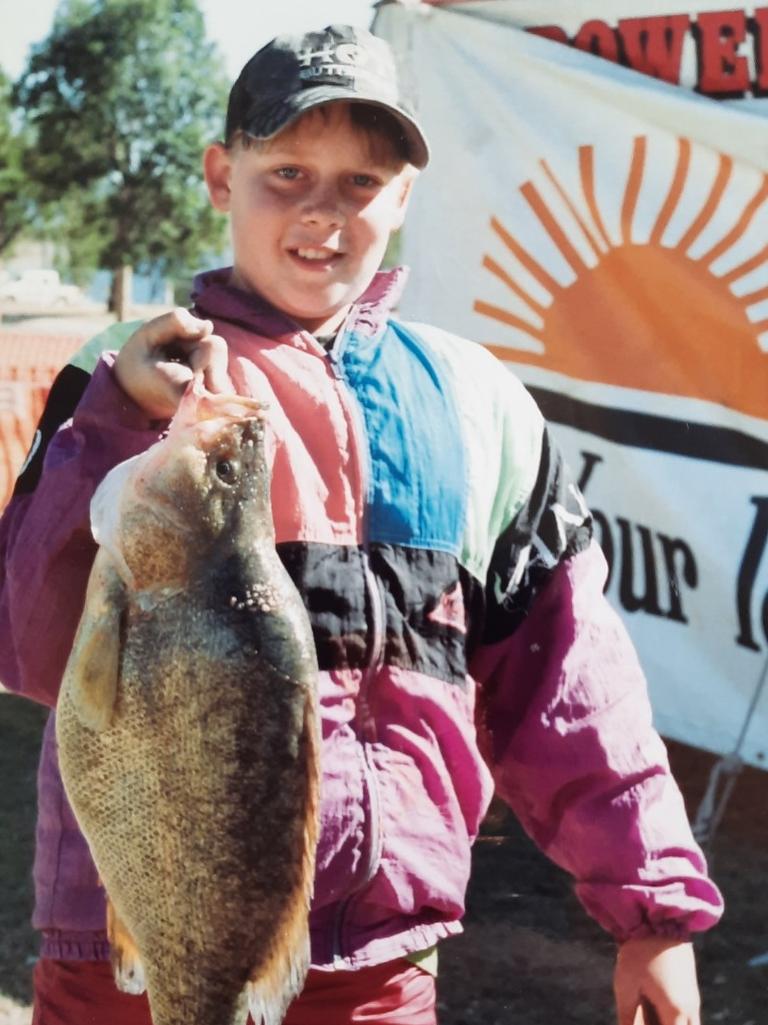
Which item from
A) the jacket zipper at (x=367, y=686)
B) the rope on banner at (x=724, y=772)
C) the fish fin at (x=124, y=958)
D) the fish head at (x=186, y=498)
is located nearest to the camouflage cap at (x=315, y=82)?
the jacket zipper at (x=367, y=686)

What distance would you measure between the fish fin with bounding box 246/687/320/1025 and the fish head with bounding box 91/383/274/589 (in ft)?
0.78

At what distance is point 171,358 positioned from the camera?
184 centimetres

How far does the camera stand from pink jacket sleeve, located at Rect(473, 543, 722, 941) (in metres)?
2.22

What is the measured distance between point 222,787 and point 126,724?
141mm

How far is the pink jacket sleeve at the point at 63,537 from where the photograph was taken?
192 cm

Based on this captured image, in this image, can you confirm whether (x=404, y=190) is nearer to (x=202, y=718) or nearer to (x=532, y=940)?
(x=202, y=718)

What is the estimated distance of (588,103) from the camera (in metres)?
5.54

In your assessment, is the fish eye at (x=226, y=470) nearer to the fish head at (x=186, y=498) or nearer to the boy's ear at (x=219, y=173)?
the fish head at (x=186, y=498)

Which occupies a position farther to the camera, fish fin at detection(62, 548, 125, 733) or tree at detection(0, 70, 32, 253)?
tree at detection(0, 70, 32, 253)

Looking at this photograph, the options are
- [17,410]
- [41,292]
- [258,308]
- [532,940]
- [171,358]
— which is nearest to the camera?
[171,358]

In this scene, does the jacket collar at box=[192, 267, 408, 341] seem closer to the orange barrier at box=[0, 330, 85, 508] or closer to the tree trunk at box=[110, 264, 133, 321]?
the orange barrier at box=[0, 330, 85, 508]

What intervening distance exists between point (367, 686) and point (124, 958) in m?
0.52

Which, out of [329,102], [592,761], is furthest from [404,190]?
[592,761]

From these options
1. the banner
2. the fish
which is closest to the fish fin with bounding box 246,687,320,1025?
the fish
